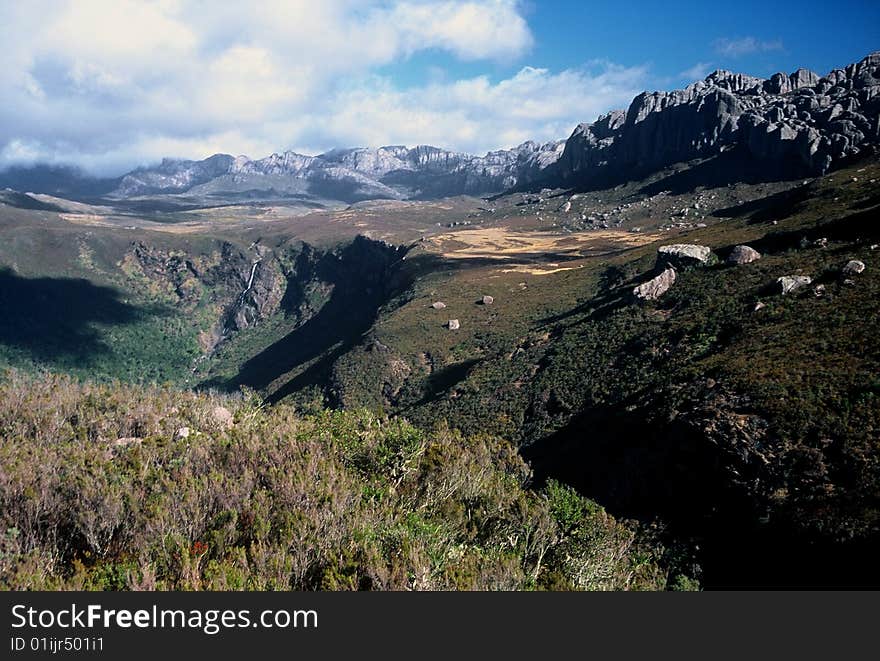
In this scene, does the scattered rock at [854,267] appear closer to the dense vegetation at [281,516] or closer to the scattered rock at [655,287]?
the scattered rock at [655,287]

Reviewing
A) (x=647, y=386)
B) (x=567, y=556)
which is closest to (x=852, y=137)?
(x=647, y=386)

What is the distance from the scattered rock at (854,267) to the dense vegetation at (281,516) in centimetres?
4908

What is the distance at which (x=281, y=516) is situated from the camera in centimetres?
2236

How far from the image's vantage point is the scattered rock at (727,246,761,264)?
86.9m

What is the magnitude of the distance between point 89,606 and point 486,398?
7163 centimetres

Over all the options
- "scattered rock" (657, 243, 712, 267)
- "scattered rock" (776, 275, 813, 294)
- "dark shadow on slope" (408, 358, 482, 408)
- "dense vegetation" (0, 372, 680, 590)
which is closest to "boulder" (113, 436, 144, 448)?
"dense vegetation" (0, 372, 680, 590)

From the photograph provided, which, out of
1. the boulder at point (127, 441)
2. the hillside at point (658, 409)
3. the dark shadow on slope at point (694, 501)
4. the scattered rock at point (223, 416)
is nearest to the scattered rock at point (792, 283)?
the hillside at point (658, 409)

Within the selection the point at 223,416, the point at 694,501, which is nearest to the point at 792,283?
the point at 694,501

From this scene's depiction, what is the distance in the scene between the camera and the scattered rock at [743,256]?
285 feet

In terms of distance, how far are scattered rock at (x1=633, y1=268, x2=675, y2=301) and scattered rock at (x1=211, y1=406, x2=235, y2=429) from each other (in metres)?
70.1

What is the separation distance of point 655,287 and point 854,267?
3011 cm

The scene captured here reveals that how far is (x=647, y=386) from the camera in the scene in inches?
2414

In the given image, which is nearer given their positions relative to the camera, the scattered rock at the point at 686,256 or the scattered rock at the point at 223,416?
the scattered rock at the point at 223,416

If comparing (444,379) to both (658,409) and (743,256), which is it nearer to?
(658,409)
